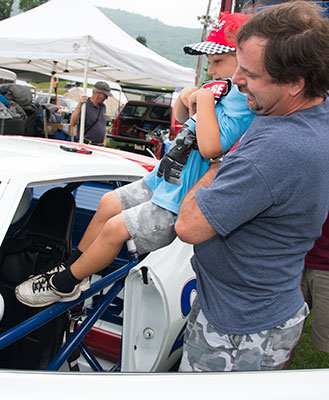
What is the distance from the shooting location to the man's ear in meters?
1.04

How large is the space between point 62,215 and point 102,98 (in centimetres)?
530

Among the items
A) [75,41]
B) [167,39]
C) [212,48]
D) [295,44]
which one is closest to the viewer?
[295,44]

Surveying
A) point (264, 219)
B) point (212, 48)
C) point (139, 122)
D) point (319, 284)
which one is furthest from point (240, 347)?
point (139, 122)

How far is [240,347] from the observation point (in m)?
1.20

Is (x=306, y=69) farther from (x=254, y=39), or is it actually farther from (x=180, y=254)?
(x=180, y=254)

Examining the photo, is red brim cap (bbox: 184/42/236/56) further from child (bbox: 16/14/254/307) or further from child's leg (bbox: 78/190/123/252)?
child's leg (bbox: 78/190/123/252)

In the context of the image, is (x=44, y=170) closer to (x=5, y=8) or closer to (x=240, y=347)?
(x=240, y=347)

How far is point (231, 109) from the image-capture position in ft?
4.91

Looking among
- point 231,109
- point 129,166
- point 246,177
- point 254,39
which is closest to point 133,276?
point 129,166

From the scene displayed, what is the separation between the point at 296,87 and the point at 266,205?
1.06 ft

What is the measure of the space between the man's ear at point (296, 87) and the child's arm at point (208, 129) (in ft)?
1.29

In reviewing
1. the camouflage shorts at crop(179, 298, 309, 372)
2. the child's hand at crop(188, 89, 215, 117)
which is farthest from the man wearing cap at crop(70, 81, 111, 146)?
the camouflage shorts at crop(179, 298, 309, 372)

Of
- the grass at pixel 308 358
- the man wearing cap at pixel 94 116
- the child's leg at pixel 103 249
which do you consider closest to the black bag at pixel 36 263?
the child's leg at pixel 103 249

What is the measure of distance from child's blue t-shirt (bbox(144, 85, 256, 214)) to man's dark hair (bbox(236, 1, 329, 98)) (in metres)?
0.42
